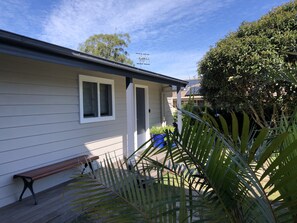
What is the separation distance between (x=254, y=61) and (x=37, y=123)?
17.2ft

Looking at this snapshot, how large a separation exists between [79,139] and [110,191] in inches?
158

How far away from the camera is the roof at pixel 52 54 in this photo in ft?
9.69

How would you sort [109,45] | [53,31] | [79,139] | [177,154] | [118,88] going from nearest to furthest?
[177,154] → [79,139] → [118,88] → [53,31] → [109,45]

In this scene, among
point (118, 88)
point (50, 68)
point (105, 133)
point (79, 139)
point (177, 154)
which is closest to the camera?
point (177, 154)

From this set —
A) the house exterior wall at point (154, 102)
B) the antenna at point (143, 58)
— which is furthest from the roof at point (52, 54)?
the antenna at point (143, 58)

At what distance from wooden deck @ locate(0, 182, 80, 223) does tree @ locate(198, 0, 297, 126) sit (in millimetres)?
4474

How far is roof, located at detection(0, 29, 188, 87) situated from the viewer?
9.69 ft

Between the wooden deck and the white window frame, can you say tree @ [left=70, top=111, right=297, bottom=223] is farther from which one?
the white window frame

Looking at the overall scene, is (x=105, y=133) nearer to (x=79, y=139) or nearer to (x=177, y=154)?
(x=79, y=139)

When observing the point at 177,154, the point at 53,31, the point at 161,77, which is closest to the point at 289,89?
the point at 161,77

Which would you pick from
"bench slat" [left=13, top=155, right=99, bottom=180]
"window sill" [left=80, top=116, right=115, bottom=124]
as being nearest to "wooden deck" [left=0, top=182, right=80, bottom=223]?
"bench slat" [left=13, top=155, right=99, bottom=180]

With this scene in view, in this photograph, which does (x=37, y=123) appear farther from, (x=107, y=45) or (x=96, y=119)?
(x=107, y=45)

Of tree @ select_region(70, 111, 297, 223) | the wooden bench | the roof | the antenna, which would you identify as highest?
the antenna

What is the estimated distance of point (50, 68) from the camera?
4.68 m
